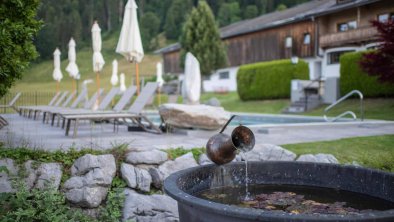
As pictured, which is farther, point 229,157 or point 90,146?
point 90,146

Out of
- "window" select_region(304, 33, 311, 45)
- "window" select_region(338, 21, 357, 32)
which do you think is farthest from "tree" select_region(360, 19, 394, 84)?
"window" select_region(304, 33, 311, 45)

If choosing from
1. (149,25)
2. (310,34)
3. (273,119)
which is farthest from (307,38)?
(273,119)

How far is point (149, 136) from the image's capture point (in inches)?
273

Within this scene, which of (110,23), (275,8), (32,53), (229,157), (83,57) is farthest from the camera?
(275,8)

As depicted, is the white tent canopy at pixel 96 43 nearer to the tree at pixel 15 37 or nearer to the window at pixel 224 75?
the tree at pixel 15 37

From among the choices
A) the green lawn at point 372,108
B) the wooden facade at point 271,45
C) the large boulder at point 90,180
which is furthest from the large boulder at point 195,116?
the wooden facade at point 271,45

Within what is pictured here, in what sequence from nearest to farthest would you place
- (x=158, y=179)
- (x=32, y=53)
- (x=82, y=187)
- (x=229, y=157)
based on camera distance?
(x=229, y=157) < (x=82, y=187) < (x=158, y=179) < (x=32, y=53)

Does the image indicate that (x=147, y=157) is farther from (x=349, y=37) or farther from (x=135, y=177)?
(x=349, y=37)

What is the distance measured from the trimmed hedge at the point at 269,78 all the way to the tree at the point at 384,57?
747 cm

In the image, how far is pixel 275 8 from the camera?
45.0m

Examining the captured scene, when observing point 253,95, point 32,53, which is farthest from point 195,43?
point 32,53

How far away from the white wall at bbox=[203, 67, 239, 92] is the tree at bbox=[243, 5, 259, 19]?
1366cm

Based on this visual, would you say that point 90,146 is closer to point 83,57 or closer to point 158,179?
point 158,179

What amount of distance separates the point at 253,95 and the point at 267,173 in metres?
18.3
